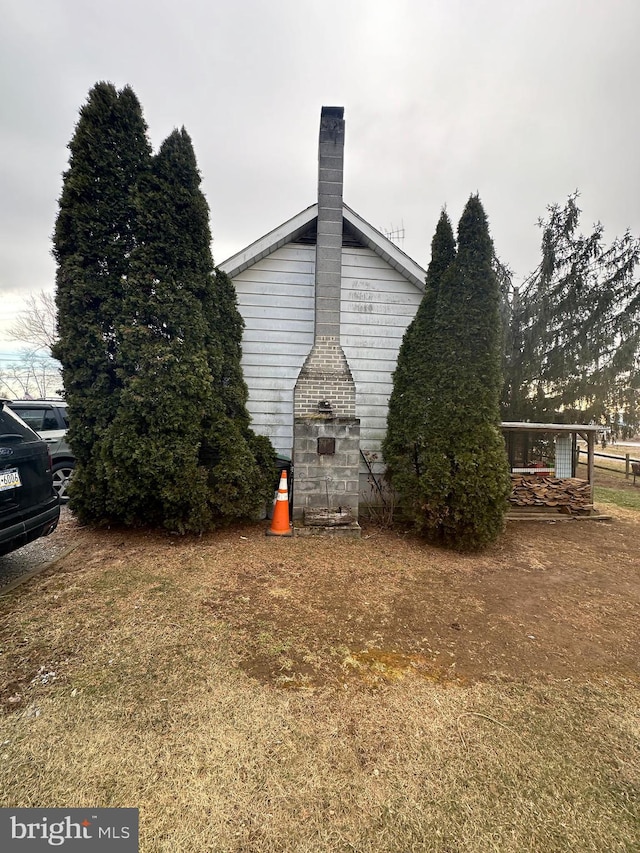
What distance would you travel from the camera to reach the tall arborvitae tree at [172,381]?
165 inches

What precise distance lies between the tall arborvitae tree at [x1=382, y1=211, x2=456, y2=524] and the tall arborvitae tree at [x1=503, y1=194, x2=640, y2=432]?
689 centimetres

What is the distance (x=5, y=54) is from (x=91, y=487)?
7.95 meters

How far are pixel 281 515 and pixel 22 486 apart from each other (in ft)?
9.00

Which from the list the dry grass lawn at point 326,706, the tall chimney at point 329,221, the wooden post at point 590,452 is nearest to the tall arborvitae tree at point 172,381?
the dry grass lawn at point 326,706

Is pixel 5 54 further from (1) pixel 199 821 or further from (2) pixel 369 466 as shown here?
(1) pixel 199 821

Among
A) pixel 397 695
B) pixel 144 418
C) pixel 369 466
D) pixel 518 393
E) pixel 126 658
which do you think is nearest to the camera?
pixel 397 695

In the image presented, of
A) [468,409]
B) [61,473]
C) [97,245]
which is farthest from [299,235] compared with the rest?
[61,473]

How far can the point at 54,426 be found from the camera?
632cm

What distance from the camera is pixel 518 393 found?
1064cm

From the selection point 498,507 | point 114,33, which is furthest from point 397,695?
point 114,33

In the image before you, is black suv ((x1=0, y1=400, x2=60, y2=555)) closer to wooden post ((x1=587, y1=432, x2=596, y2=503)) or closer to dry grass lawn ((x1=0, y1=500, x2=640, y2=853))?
dry grass lawn ((x1=0, y1=500, x2=640, y2=853))

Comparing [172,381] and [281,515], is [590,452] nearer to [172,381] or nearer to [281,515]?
[281,515]

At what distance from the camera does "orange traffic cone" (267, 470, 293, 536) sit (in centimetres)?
466

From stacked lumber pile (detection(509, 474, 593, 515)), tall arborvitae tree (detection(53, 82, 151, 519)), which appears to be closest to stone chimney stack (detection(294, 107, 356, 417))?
tall arborvitae tree (detection(53, 82, 151, 519))
